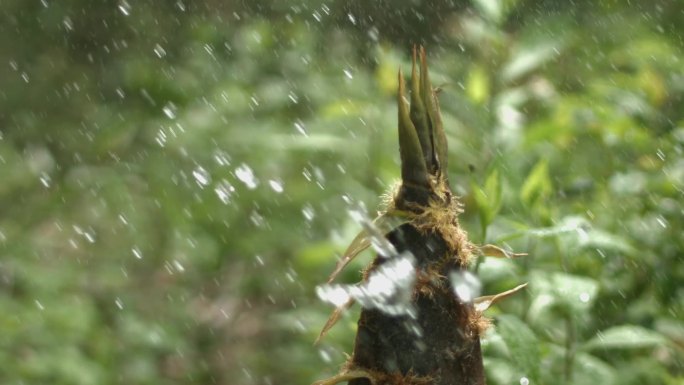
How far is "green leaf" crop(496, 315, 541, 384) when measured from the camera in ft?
4.43

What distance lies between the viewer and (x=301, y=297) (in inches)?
161

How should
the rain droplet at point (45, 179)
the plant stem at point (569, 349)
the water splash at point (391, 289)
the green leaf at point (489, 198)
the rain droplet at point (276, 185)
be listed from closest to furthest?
1. the water splash at point (391, 289)
2. the green leaf at point (489, 198)
3. the plant stem at point (569, 349)
4. the rain droplet at point (276, 185)
5. the rain droplet at point (45, 179)

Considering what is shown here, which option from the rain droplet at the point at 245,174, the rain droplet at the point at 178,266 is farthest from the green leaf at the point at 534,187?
the rain droplet at the point at 178,266

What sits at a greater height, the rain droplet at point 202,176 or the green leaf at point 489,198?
the green leaf at point 489,198

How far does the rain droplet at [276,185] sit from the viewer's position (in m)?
3.78

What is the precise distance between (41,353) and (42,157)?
2.12 meters

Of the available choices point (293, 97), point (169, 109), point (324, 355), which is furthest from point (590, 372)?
point (169, 109)

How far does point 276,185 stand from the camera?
380cm

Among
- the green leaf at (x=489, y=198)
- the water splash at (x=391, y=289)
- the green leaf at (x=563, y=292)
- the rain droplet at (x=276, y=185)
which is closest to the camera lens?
the water splash at (x=391, y=289)

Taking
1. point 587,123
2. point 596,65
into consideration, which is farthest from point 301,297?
point 587,123

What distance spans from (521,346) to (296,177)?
248cm

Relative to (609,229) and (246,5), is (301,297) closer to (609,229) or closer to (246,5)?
(609,229)

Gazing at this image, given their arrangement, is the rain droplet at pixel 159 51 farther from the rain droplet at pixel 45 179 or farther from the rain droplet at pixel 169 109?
the rain droplet at pixel 169 109

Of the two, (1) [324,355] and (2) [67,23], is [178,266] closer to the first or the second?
(1) [324,355]
